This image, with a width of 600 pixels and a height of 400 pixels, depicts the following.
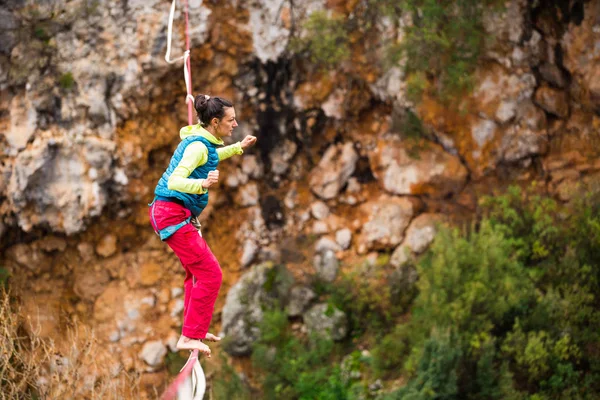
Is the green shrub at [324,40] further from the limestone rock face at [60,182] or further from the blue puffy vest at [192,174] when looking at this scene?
the blue puffy vest at [192,174]

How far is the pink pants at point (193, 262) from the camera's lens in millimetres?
4605

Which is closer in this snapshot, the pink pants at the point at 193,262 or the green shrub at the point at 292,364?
the pink pants at the point at 193,262

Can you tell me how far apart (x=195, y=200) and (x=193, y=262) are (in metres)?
0.40

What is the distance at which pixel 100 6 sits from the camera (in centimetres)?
1104

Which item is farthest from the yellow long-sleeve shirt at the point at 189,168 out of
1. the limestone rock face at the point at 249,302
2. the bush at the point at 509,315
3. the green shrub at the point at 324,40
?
the limestone rock face at the point at 249,302

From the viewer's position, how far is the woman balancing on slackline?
14.4 ft

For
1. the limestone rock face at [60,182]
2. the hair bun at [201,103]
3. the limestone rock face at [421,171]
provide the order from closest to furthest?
the hair bun at [201,103] → the limestone rock face at [60,182] → the limestone rock face at [421,171]

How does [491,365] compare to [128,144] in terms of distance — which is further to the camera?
[128,144]

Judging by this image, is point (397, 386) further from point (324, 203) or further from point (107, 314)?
point (107, 314)

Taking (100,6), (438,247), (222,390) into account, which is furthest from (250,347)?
(100,6)

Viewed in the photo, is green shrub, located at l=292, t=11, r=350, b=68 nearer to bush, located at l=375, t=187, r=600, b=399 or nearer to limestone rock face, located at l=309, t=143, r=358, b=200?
limestone rock face, located at l=309, t=143, r=358, b=200

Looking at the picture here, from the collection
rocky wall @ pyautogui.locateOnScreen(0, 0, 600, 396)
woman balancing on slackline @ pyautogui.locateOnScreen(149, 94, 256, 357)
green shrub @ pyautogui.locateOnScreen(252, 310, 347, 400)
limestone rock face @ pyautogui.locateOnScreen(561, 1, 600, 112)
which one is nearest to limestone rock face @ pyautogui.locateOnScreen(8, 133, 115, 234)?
rocky wall @ pyautogui.locateOnScreen(0, 0, 600, 396)

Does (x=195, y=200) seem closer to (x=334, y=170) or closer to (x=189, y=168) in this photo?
(x=189, y=168)

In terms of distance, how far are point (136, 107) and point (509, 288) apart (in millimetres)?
6272
